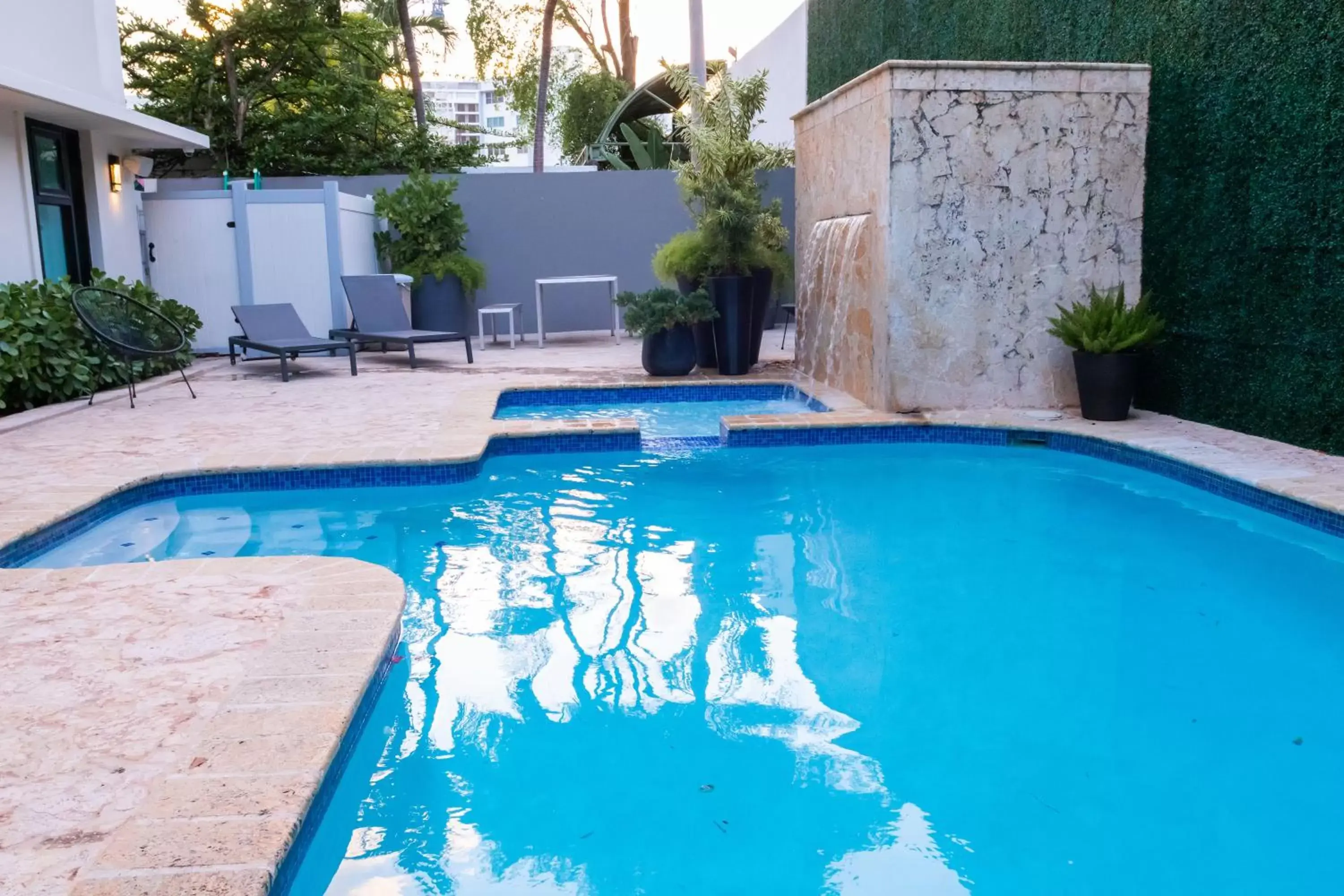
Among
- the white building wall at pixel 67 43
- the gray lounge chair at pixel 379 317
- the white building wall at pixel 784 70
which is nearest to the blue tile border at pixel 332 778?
the gray lounge chair at pixel 379 317

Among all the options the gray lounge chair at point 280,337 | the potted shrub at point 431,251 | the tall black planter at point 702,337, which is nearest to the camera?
the tall black planter at point 702,337

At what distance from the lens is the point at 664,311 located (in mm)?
9234

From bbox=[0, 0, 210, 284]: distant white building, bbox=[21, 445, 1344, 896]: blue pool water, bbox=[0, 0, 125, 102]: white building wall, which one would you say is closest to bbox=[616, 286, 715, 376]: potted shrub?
bbox=[21, 445, 1344, 896]: blue pool water

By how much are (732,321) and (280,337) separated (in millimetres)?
4487

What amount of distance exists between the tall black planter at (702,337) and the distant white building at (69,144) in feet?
17.3

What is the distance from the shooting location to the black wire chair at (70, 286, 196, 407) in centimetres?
834

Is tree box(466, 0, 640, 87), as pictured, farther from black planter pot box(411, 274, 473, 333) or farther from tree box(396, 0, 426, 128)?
black planter pot box(411, 274, 473, 333)

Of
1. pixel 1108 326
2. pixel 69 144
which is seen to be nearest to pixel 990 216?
pixel 1108 326

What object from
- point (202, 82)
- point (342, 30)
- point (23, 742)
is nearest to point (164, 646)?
point (23, 742)

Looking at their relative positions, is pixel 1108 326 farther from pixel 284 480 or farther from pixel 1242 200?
pixel 284 480

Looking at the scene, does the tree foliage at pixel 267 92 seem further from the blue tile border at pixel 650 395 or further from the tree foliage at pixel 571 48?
the blue tile border at pixel 650 395

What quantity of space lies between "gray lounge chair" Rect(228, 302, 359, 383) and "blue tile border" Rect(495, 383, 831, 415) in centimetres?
236

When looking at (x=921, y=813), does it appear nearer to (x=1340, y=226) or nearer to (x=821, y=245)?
(x=1340, y=226)

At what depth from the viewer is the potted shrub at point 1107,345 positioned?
7062mm
